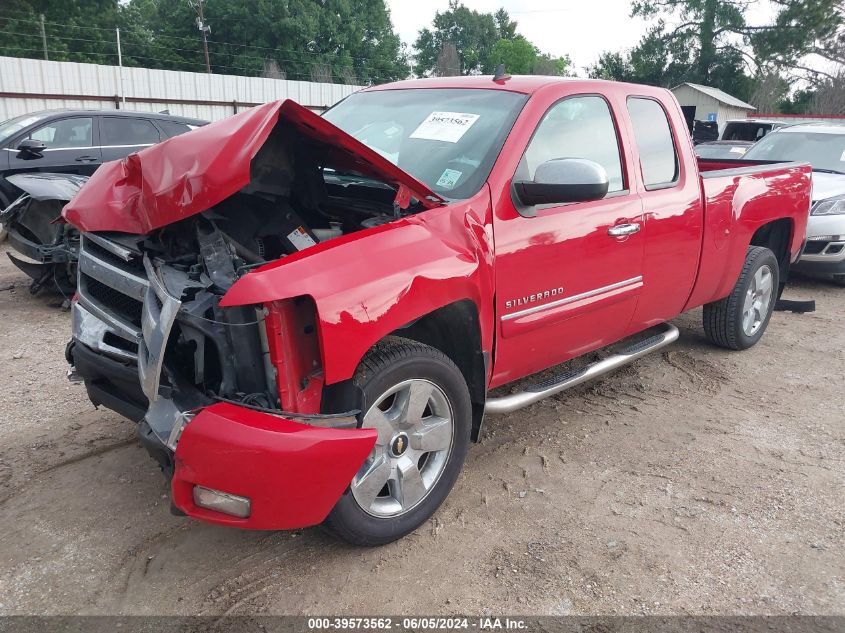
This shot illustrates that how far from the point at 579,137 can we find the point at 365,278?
1706 millimetres

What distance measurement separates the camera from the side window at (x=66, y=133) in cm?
784

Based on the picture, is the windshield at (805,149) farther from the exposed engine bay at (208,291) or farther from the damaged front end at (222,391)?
the damaged front end at (222,391)

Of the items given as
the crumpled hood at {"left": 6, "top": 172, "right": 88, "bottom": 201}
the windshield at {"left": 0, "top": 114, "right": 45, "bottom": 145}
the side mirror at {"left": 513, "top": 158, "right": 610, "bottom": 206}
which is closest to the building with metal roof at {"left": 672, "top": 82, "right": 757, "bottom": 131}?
the windshield at {"left": 0, "top": 114, "right": 45, "bottom": 145}

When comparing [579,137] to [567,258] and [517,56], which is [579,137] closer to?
[567,258]

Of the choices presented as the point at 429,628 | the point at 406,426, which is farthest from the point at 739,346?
the point at 429,628

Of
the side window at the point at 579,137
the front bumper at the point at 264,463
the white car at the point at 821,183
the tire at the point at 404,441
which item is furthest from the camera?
the white car at the point at 821,183

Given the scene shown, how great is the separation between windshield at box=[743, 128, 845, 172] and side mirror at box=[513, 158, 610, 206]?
647 centimetres

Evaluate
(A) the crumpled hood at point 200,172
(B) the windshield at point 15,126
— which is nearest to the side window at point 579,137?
(A) the crumpled hood at point 200,172

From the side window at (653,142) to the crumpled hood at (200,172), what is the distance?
1610 millimetres

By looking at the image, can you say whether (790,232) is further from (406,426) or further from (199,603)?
(199,603)

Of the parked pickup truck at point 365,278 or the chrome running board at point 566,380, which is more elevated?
the parked pickup truck at point 365,278

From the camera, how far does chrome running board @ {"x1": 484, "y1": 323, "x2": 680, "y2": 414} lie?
10.6 ft

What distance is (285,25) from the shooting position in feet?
146

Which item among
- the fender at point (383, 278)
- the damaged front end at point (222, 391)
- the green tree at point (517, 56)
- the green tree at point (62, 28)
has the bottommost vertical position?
the damaged front end at point (222, 391)
